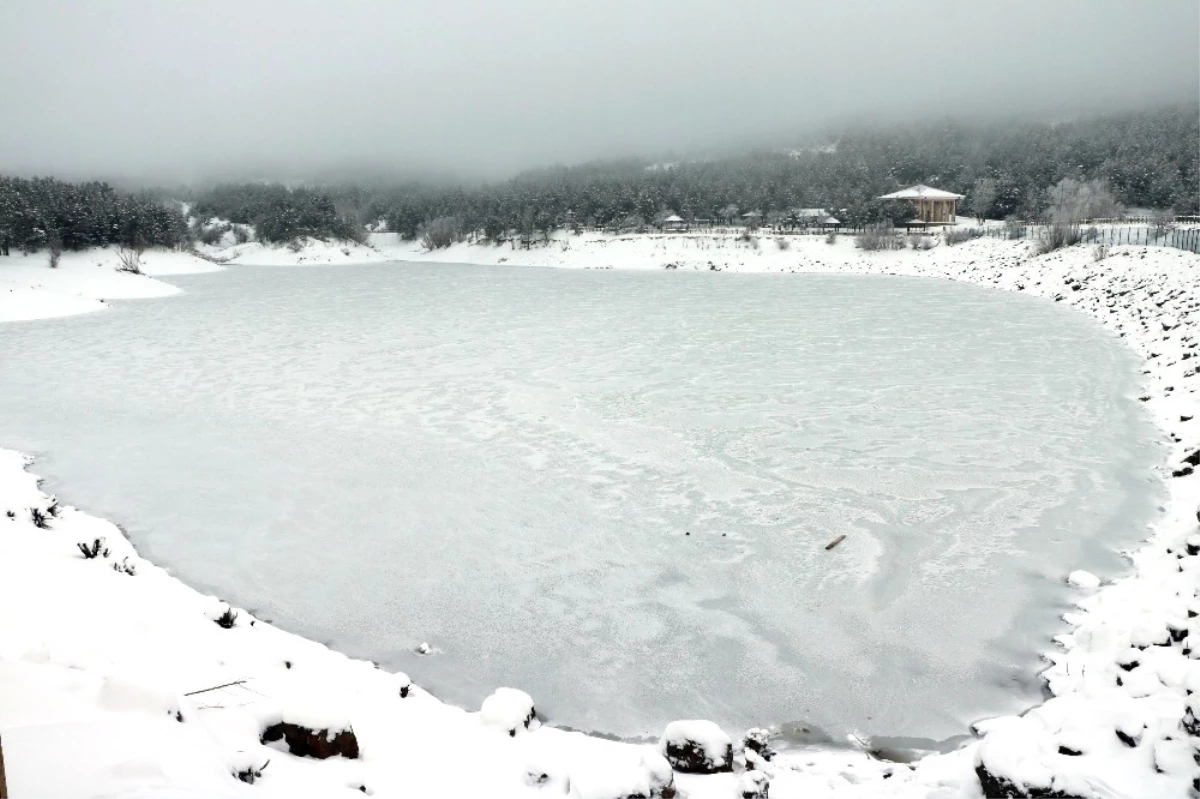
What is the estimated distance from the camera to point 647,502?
32.3ft

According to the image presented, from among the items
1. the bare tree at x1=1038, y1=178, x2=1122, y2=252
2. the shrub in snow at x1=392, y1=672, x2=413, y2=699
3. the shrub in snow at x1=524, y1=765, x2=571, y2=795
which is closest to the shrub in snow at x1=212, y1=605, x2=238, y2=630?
the shrub in snow at x1=392, y1=672, x2=413, y2=699

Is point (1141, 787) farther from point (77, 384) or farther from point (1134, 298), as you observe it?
point (1134, 298)

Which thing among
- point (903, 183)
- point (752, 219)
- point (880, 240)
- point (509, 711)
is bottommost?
point (509, 711)

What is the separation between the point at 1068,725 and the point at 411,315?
99.3ft

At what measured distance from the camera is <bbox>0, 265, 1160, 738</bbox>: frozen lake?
6.35 meters

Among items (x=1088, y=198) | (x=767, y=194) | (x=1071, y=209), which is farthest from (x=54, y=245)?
(x=1088, y=198)

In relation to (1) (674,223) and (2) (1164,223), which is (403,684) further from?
(1) (674,223)

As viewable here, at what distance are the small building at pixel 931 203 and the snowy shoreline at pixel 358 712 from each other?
225 ft

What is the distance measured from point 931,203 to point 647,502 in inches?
2805

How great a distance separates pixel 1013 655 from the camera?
6.29m

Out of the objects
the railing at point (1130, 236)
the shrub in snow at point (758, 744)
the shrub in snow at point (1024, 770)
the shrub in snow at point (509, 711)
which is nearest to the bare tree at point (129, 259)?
the shrub in snow at point (509, 711)

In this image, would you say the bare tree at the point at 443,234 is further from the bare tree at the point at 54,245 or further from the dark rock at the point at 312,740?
the dark rock at the point at 312,740

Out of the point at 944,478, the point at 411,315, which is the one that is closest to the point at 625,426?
the point at 944,478

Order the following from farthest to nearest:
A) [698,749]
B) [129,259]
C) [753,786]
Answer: [129,259]
[698,749]
[753,786]
